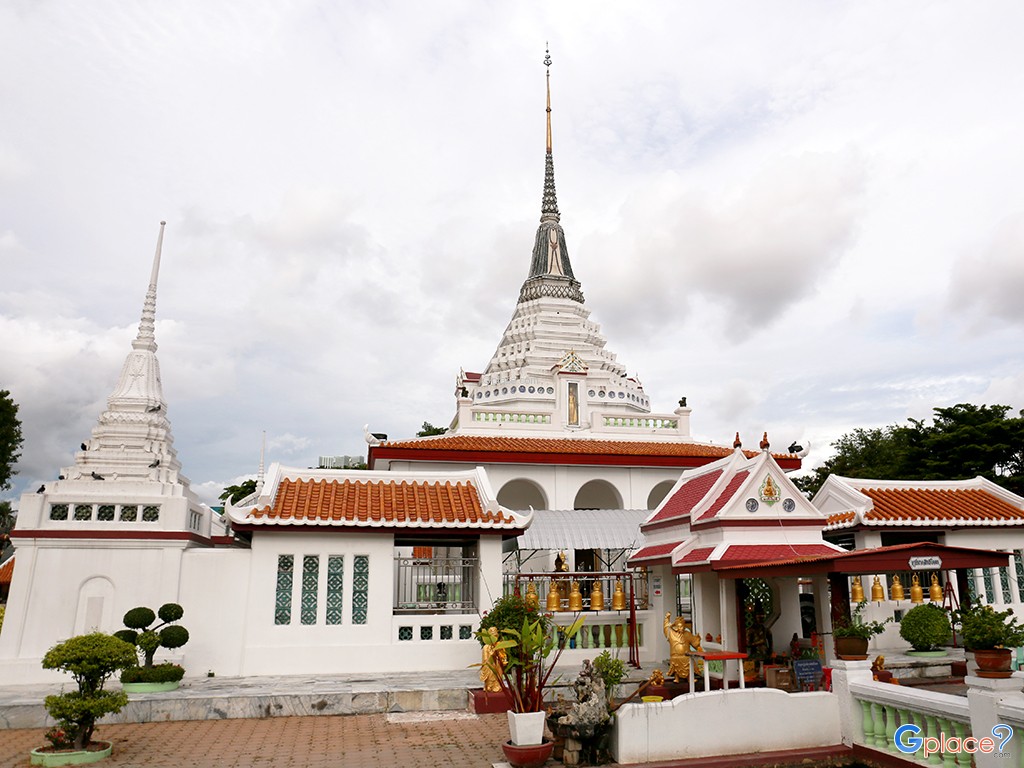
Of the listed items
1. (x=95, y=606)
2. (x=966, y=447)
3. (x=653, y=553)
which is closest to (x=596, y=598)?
(x=653, y=553)

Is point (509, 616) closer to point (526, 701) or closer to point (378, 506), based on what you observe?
point (526, 701)

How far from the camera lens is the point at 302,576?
1513 cm

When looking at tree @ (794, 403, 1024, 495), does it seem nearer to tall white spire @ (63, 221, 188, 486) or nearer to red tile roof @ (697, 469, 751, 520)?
red tile roof @ (697, 469, 751, 520)

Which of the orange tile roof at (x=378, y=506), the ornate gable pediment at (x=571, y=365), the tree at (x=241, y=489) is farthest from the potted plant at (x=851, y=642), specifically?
the tree at (x=241, y=489)

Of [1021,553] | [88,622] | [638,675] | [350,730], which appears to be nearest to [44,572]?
[88,622]

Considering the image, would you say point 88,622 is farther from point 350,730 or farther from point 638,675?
point 638,675

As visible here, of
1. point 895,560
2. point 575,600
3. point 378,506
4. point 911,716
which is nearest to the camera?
point 911,716

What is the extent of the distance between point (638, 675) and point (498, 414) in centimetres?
1336

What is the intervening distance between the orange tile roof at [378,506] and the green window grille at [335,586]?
2.90 feet

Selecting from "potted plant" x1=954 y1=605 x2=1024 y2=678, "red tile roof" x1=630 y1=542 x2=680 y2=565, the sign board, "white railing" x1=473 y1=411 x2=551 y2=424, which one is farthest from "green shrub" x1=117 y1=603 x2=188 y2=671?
"white railing" x1=473 y1=411 x2=551 y2=424

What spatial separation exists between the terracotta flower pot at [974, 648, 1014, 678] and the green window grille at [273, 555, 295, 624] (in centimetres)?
1133

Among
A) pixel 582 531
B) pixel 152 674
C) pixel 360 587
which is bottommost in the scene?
pixel 152 674

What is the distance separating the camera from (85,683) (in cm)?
1007

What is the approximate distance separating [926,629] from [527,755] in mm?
10201
